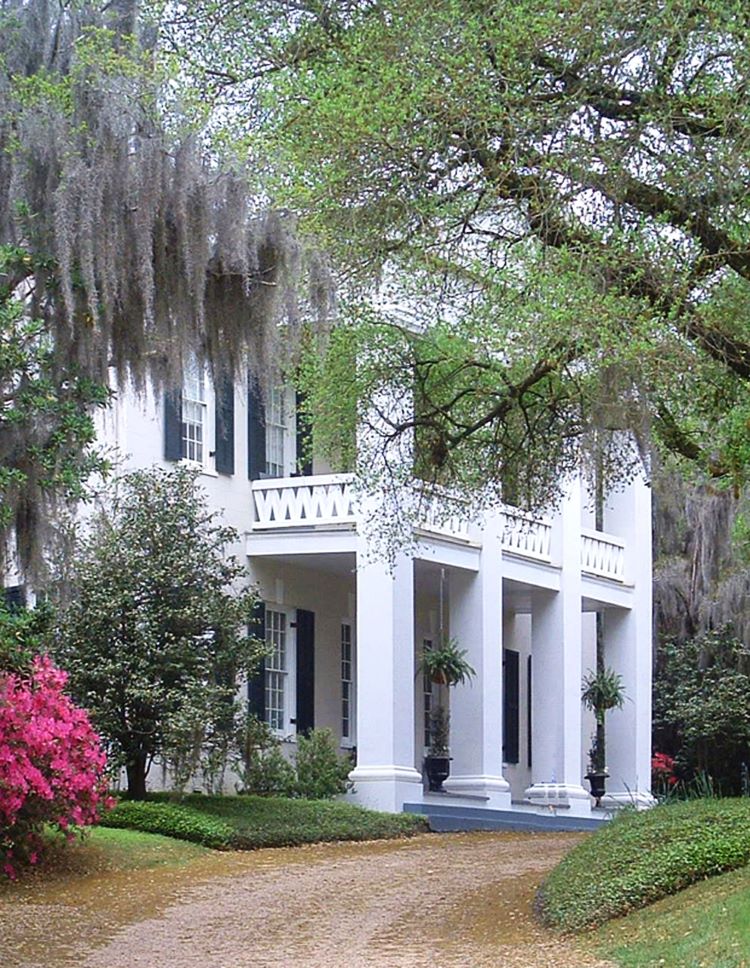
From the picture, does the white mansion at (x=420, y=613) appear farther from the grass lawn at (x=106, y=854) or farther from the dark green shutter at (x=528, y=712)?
the grass lawn at (x=106, y=854)

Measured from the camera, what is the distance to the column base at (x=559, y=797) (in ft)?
89.2

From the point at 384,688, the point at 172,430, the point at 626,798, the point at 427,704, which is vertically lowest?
the point at 626,798

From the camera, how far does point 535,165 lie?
13.9 metres

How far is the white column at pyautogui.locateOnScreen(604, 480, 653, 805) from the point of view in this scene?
1163 inches

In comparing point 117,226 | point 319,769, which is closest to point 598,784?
point 319,769

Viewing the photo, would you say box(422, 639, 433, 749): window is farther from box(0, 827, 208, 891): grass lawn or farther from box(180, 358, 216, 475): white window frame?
box(0, 827, 208, 891): grass lawn

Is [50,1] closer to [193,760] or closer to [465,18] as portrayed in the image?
[465,18]

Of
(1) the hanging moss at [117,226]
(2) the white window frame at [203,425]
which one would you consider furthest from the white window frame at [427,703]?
(1) the hanging moss at [117,226]

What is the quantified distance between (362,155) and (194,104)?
5.78ft

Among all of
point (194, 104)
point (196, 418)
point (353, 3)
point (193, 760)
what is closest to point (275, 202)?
point (194, 104)

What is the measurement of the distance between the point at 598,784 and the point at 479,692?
199 inches

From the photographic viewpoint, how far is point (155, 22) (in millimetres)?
13758

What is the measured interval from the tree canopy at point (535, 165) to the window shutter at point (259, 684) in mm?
8766

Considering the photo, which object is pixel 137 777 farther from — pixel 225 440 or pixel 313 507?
pixel 225 440
